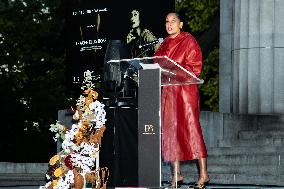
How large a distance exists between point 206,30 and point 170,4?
26.6ft

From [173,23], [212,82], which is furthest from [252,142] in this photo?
[212,82]

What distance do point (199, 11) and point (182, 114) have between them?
63.0 ft

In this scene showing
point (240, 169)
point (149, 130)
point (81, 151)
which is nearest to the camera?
point (81, 151)

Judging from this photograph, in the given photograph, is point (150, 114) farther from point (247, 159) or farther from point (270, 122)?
point (270, 122)

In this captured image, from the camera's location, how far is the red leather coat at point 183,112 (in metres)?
10.2

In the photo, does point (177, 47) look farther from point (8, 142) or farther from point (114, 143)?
point (8, 142)

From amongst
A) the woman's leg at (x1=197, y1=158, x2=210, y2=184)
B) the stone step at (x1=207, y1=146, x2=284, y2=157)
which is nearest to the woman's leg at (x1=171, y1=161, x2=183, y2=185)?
the woman's leg at (x1=197, y1=158, x2=210, y2=184)

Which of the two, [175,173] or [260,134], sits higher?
[260,134]

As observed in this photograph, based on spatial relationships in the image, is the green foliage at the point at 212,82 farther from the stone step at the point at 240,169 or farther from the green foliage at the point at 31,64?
the stone step at the point at 240,169

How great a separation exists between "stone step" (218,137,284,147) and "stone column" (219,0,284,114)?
1342 millimetres

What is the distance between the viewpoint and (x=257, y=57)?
710 inches

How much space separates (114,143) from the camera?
1048 cm

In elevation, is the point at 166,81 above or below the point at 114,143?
above

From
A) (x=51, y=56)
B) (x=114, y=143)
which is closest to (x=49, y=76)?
(x=51, y=56)
